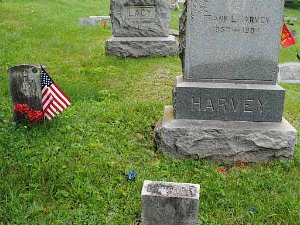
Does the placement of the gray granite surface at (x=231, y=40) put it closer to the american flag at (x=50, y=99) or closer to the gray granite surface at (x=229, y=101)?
the gray granite surface at (x=229, y=101)

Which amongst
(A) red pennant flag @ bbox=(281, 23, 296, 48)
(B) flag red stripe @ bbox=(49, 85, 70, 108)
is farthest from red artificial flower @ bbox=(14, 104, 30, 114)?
(A) red pennant flag @ bbox=(281, 23, 296, 48)

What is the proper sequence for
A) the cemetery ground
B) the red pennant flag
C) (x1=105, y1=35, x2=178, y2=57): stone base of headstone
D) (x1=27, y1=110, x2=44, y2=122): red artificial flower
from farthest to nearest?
(x1=105, y1=35, x2=178, y2=57): stone base of headstone < the red pennant flag < (x1=27, y1=110, x2=44, y2=122): red artificial flower < the cemetery ground

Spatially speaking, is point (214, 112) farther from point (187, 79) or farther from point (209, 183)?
point (209, 183)

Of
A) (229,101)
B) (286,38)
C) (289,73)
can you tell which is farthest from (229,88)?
(289,73)

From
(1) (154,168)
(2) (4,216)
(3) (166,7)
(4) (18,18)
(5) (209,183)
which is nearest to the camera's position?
(2) (4,216)

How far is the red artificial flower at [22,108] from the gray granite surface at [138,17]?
15.9ft

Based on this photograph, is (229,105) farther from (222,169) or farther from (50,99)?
(50,99)

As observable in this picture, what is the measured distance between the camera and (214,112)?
446 centimetres

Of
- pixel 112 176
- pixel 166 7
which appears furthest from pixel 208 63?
pixel 166 7

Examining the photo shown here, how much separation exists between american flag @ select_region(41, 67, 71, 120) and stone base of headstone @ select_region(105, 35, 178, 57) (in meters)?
4.26

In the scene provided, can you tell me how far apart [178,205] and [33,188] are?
1657 mm

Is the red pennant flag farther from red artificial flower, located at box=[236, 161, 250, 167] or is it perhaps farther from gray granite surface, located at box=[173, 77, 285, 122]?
red artificial flower, located at box=[236, 161, 250, 167]

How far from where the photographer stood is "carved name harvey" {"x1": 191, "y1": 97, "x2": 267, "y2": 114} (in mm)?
4402

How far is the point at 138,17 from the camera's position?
9078 mm
